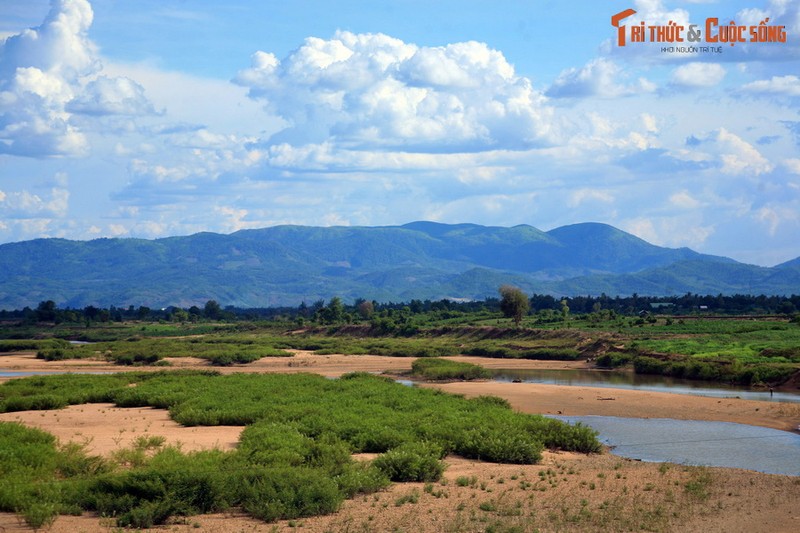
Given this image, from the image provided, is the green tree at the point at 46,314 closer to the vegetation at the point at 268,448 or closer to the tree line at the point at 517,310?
the tree line at the point at 517,310

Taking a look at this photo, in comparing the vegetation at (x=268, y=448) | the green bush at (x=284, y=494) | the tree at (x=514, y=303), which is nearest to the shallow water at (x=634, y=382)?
the vegetation at (x=268, y=448)

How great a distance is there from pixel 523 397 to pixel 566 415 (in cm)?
644

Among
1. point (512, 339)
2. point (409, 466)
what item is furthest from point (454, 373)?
point (409, 466)

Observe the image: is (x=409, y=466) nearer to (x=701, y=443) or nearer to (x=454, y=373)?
(x=701, y=443)

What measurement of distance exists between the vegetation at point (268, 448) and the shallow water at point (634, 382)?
637 inches

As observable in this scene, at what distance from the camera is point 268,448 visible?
25438 millimetres

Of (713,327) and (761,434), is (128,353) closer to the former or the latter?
(713,327)

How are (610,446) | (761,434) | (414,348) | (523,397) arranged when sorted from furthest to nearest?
(414,348) → (523,397) → (761,434) → (610,446)

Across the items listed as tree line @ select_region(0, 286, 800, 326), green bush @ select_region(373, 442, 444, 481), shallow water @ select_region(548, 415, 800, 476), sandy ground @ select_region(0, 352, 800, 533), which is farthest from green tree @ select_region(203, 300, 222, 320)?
green bush @ select_region(373, 442, 444, 481)

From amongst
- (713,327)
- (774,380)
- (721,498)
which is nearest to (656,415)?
(774,380)

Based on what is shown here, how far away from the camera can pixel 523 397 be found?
46375 millimetres

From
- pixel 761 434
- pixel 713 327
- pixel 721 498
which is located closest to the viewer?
pixel 721 498

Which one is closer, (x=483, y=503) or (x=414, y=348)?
(x=483, y=503)

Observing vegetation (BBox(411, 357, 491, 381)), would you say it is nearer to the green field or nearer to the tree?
the green field
